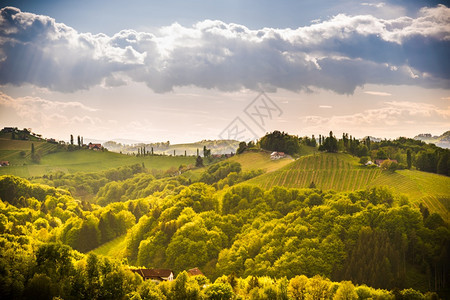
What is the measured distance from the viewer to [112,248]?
332 feet

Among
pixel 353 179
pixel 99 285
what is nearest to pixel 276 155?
pixel 353 179

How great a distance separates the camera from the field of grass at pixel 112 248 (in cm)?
9512

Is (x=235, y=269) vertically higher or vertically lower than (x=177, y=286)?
lower

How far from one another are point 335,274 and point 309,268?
4.26 metres

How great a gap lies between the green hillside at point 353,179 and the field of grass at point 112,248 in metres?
45.5

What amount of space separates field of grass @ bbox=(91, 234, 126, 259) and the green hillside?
45457 mm

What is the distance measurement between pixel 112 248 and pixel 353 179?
219 ft

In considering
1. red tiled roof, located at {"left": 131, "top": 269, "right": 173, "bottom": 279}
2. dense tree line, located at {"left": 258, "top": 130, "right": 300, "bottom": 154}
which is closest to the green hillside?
dense tree line, located at {"left": 258, "top": 130, "right": 300, "bottom": 154}

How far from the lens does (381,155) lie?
430 feet

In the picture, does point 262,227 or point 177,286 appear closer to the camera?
point 177,286

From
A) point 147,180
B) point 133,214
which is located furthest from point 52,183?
point 133,214

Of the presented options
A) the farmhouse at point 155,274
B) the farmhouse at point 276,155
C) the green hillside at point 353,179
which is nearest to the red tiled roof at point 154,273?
the farmhouse at point 155,274

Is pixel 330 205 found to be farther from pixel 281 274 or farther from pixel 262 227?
pixel 281 274

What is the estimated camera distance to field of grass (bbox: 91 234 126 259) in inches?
3745
